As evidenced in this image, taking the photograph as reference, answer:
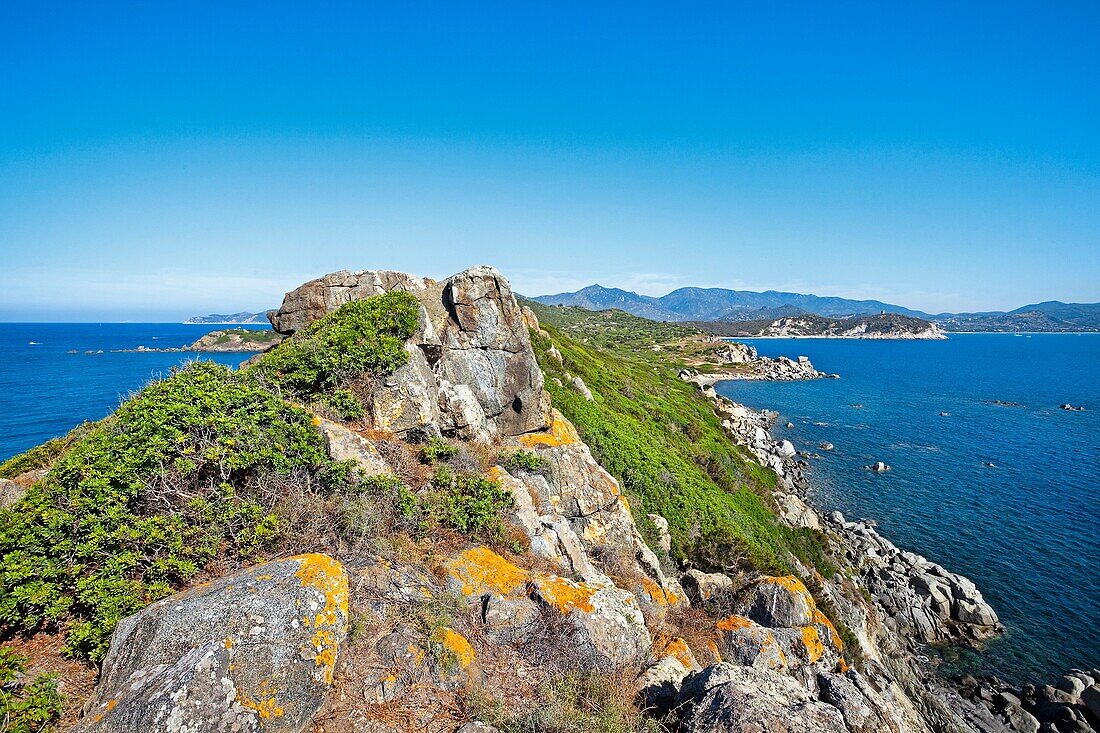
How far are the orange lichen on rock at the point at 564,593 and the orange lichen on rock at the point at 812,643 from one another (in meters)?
8.47

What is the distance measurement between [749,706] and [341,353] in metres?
12.7

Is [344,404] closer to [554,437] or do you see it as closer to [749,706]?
[554,437]

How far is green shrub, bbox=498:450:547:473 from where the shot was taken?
15.5 meters

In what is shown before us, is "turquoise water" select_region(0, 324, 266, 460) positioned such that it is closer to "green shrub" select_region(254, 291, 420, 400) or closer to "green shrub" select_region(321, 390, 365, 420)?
"green shrub" select_region(254, 291, 420, 400)

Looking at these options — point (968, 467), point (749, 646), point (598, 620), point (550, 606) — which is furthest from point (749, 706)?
point (968, 467)

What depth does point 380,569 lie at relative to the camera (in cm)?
870

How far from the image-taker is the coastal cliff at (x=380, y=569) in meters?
6.50

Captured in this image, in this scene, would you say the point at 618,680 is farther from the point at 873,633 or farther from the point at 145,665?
the point at 873,633

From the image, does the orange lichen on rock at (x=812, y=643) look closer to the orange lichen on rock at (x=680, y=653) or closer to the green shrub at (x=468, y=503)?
the orange lichen on rock at (x=680, y=653)

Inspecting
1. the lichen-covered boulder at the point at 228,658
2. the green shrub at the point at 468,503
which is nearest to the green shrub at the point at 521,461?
the green shrub at the point at 468,503

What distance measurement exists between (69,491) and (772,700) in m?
11.7

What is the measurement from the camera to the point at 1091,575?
3062 cm

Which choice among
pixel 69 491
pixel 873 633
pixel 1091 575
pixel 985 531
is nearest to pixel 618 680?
pixel 69 491

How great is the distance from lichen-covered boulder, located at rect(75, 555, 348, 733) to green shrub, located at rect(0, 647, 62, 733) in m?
0.43
